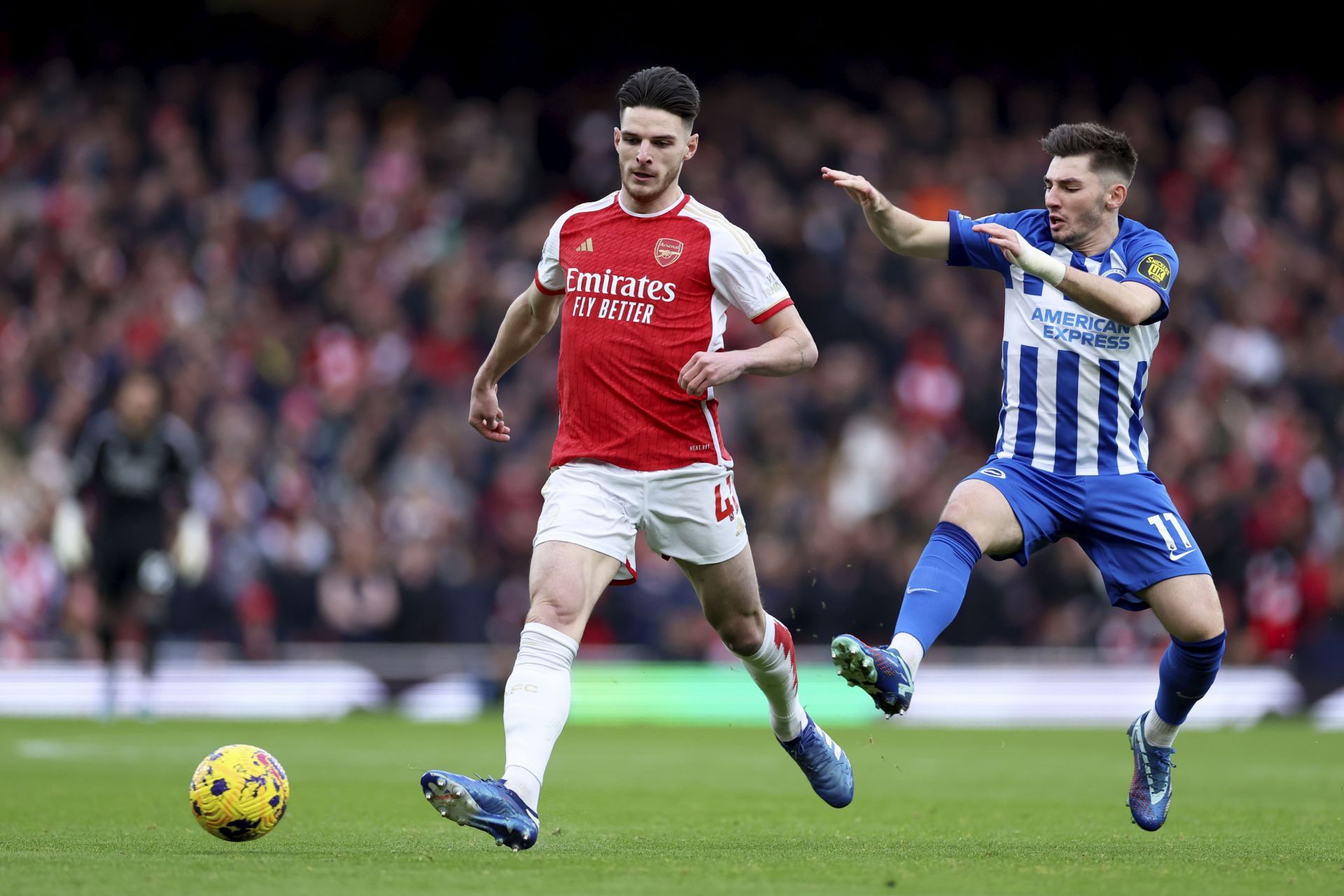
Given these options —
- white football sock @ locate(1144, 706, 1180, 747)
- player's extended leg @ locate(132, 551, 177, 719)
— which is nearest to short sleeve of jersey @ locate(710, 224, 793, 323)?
white football sock @ locate(1144, 706, 1180, 747)

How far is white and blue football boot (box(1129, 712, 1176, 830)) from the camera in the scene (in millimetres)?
7215

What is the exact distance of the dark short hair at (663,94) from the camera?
6566 mm

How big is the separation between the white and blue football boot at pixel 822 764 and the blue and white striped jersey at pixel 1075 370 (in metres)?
1.40

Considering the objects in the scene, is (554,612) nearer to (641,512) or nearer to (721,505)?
(641,512)

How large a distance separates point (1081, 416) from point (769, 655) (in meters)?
1.50

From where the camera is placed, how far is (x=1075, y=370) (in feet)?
22.9

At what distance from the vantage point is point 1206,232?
20.6 meters

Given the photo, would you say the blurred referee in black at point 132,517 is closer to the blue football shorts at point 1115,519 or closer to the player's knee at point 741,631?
the player's knee at point 741,631

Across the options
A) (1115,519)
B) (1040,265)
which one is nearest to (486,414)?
(1040,265)

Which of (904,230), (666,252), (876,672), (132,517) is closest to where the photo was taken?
(876,672)

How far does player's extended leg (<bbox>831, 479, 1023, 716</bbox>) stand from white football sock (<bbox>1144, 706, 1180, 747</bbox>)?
1.09 m

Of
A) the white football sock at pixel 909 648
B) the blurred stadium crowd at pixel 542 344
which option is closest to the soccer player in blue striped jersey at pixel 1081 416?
the white football sock at pixel 909 648

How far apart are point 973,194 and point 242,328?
8.20 metres

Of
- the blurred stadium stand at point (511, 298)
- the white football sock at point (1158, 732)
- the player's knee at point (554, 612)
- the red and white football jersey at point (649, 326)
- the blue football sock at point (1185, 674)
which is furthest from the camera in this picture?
the blurred stadium stand at point (511, 298)
